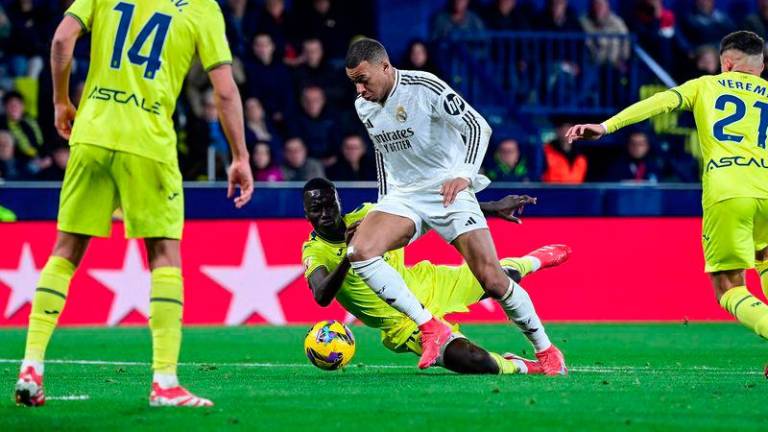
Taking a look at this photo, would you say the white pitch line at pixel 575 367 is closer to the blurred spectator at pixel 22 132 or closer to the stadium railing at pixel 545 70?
the blurred spectator at pixel 22 132

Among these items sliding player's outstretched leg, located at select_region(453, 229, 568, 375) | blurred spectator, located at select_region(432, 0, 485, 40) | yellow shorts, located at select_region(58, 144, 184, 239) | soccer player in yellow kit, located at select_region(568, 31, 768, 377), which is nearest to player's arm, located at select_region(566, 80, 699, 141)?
soccer player in yellow kit, located at select_region(568, 31, 768, 377)

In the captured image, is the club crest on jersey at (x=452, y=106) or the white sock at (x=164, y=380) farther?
the club crest on jersey at (x=452, y=106)

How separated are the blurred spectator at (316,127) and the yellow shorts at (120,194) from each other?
10.2 metres

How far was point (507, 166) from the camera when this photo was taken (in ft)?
55.0

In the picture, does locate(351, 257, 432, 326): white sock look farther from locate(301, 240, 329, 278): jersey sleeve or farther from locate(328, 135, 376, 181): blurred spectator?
locate(328, 135, 376, 181): blurred spectator

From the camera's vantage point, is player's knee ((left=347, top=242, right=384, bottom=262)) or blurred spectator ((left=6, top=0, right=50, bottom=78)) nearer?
player's knee ((left=347, top=242, right=384, bottom=262))

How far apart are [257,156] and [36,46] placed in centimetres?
323

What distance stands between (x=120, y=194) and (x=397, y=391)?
1.88 m

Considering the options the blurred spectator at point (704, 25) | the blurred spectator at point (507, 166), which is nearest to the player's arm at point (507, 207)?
the blurred spectator at point (507, 166)

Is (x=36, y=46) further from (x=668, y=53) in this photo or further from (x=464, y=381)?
(x=464, y=381)

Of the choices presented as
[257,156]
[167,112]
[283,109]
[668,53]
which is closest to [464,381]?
[167,112]

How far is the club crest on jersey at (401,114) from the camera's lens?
8.66 metres

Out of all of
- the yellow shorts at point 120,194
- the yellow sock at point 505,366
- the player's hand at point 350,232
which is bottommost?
the yellow sock at point 505,366

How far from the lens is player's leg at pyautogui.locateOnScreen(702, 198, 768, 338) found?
827cm
